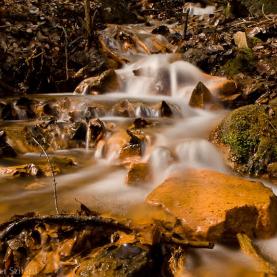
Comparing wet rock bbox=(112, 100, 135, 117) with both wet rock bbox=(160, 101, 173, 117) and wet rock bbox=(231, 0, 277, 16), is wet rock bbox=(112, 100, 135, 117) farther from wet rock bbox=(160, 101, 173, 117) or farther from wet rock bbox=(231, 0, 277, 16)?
wet rock bbox=(231, 0, 277, 16)

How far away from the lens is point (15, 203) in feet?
16.8

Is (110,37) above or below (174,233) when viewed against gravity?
above

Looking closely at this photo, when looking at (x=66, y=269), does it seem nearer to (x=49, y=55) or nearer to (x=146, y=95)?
(x=146, y=95)

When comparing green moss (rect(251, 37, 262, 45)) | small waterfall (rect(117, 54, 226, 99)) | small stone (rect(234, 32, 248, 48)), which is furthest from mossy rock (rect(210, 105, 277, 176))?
green moss (rect(251, 37, 262, 45))

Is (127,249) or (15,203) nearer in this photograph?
(127,249)

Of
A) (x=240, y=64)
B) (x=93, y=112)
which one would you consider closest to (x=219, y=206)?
(x=93, y=112)

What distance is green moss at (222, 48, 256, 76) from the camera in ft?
36.6

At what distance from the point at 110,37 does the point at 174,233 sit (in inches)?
449

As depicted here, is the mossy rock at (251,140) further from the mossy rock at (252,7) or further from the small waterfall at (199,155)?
the mossy rock at (252,7)

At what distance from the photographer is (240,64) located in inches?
445

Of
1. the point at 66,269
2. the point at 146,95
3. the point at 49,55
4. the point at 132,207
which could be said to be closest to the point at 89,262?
the point at 66,269

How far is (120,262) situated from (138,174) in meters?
2.59

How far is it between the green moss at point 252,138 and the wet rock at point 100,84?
15.7ft

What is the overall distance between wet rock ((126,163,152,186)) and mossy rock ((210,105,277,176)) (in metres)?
1.56
